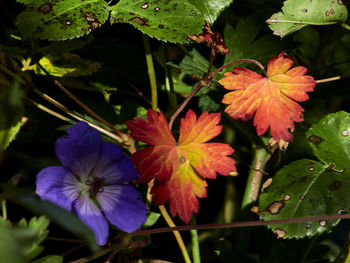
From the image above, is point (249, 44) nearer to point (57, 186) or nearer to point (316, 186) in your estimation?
point (316, 186)

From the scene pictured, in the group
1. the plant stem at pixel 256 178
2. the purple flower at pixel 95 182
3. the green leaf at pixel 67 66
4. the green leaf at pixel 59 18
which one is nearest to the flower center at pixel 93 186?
the purple flower at pixel 95 182

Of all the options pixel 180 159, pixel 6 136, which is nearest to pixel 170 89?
pixel 180 159

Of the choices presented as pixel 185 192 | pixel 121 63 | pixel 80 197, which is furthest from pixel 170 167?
pixel 121 63

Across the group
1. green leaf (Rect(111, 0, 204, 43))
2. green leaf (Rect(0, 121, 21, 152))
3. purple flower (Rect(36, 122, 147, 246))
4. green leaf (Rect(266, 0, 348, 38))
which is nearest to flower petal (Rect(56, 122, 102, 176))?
purple flower (Rect(36, 122, 147, 246))

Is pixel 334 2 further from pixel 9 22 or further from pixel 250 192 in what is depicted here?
pixel 9 22

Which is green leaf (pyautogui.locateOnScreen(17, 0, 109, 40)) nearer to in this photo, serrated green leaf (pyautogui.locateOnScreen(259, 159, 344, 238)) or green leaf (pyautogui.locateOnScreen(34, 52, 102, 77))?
green leaf (pyautogui.locateOnScreen(34, 52, 102, 77))

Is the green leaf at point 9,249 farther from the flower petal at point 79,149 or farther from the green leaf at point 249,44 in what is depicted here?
the green leaf at point 249,44
